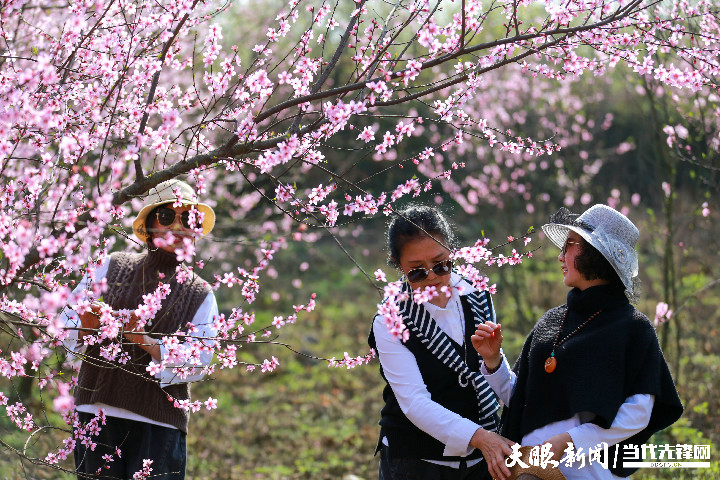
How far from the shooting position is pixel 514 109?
10.1 m

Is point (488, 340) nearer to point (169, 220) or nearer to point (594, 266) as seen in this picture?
point (594, 266)

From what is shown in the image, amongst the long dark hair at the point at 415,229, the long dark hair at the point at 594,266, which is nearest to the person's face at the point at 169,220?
the long dark hair at the point at 415,229

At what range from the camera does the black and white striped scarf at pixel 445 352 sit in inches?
108

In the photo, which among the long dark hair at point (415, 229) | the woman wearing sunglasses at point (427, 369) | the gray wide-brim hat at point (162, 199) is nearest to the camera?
the woman wearing sunglasses at point (427, 369)

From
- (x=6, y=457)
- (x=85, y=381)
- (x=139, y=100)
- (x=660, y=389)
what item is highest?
(x=139, y=100)

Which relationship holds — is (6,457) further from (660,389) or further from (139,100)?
(660,389)

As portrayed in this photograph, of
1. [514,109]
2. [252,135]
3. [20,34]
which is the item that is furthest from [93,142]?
[514,109]

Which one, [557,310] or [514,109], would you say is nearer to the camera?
[557,310]

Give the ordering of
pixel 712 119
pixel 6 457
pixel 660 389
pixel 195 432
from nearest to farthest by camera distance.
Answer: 1. pixel 660 389
2. pixel 6 457
3. pixel 712 119
4. pixel 195 432

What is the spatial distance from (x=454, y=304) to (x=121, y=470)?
1.55m

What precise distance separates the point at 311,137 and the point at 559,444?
142 cm

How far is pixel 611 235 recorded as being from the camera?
2.64 metres

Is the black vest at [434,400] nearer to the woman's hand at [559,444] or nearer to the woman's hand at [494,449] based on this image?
the woman's hand at [494,449]

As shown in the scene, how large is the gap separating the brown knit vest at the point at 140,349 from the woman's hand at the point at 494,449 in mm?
1271
